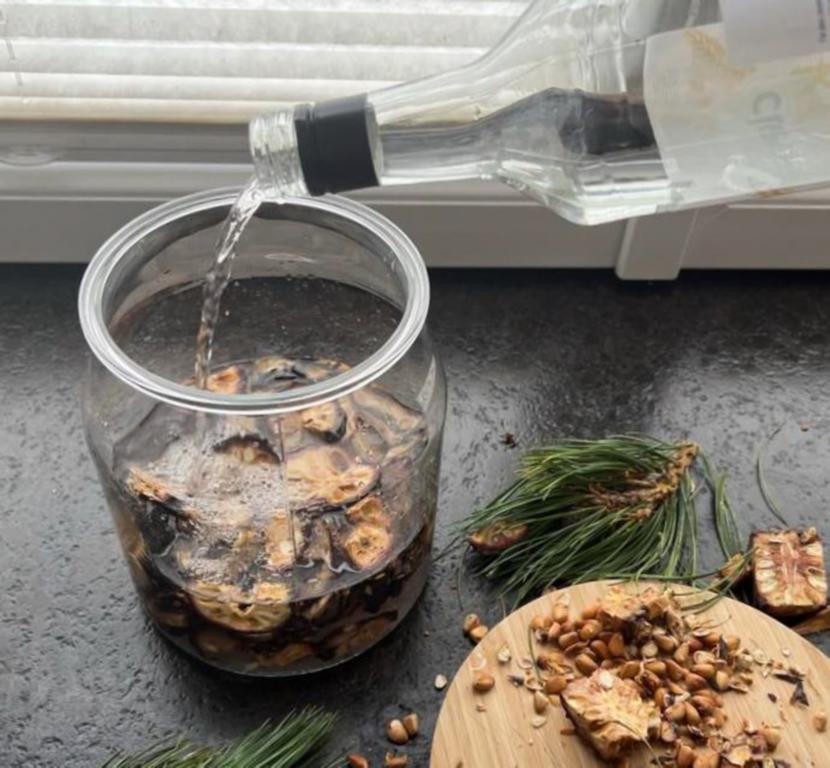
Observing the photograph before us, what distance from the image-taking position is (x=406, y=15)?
2.55 feet

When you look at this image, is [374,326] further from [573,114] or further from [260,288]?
[573,114]

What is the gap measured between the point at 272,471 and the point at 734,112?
30cm

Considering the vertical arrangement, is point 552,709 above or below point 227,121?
below

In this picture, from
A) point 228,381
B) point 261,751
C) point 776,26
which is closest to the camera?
point 776,26

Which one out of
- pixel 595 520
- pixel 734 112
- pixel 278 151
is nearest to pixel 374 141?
pixel 278 151

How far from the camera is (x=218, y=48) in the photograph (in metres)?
0.78

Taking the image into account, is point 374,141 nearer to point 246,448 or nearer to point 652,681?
point 246,448

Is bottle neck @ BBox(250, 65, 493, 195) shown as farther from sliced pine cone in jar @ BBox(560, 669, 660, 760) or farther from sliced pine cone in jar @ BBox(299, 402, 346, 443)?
sliced pine cone in jar @ BBox(560, 669, 660, 760)

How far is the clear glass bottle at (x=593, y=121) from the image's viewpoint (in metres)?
0.58

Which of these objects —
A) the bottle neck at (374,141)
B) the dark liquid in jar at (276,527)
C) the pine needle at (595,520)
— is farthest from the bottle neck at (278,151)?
the pine needle at (595,520)

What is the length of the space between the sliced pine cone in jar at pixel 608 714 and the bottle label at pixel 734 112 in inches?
10.1

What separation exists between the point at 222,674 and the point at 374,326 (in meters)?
0.22

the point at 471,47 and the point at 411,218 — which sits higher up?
the point at 471,47

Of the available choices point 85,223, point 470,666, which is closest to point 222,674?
point 470,666
